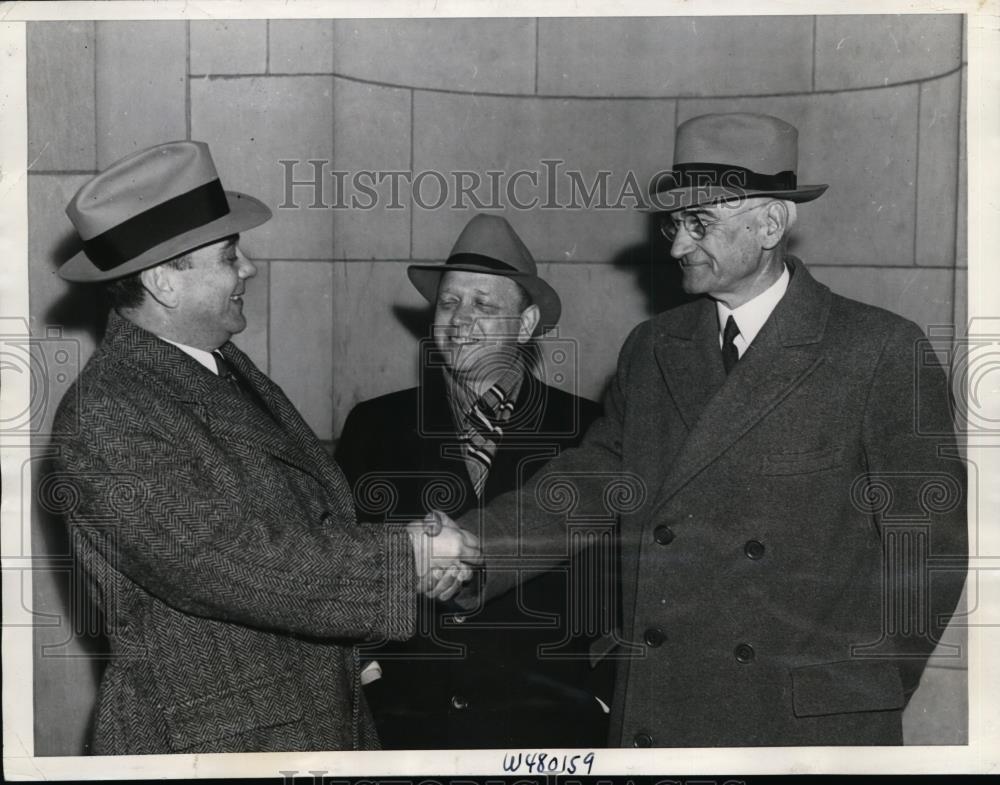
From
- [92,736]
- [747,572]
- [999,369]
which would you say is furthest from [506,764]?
[999,369]

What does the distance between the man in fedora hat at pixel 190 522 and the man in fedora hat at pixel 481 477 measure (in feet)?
0.60

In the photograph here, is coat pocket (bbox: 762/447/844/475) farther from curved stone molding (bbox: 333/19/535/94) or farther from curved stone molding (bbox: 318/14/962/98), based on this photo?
curved stone molding (bbox: 333/19/535/94)

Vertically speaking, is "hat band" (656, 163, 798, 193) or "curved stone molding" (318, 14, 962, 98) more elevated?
"curved stone molding" (318, 14, 962, 98)

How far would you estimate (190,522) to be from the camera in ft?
7.32

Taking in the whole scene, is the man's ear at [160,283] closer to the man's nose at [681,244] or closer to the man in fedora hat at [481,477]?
the man in fedora hat at [481,477]

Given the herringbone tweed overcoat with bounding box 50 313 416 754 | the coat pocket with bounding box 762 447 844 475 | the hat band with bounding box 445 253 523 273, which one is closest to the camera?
the herringbone tweed overcoat with bounding box 50 313 416 754

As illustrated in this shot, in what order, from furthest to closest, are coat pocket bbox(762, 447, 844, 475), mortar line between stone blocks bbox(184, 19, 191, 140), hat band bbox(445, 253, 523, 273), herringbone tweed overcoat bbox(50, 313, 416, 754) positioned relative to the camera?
hat band bbox(445, 253, 523, 273)
mortar line between stone blocks bbox(184, 19, 191, 140)
coat pocket bbox(762, 447, 844, 475)
herringbone tweed overcoat bbox(50, 313, 416, 754)

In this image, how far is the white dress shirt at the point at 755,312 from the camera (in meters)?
2.44

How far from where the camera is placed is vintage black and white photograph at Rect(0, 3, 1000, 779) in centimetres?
229

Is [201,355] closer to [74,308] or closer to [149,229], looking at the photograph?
[149,229]

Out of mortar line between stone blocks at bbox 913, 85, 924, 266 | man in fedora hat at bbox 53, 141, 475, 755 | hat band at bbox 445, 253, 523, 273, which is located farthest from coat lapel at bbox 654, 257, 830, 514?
man in fedora hat at bbox 53, 141, 475, 755

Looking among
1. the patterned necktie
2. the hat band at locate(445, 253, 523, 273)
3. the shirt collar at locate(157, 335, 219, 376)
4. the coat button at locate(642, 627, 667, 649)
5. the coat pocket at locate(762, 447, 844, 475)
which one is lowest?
the coat button at locate(642, 627, 667, 649)

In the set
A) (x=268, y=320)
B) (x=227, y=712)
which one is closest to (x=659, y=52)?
(x=268, y=320)

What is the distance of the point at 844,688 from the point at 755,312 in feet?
2.67
